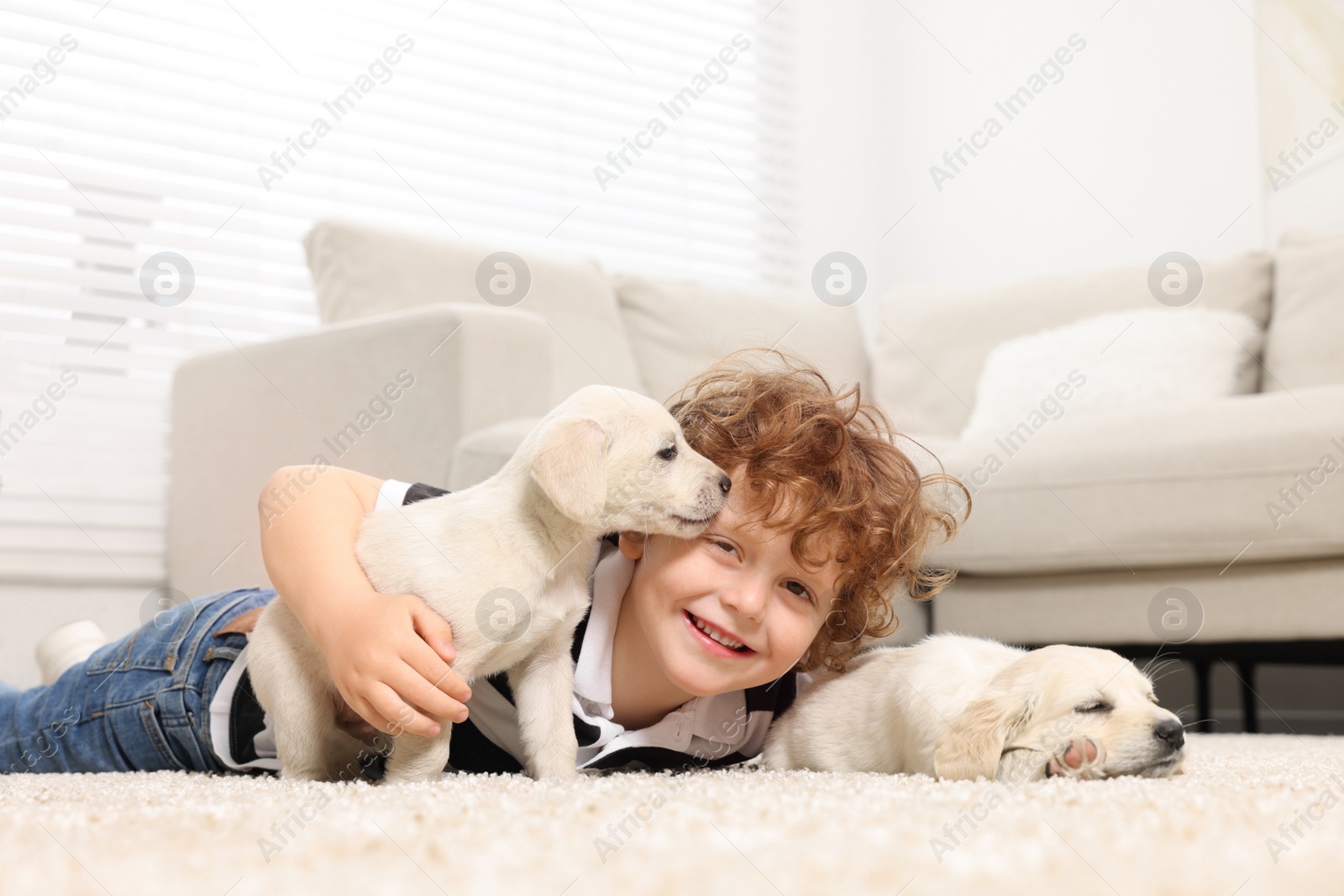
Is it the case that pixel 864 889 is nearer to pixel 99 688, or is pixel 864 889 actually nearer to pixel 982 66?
pixel 99 688

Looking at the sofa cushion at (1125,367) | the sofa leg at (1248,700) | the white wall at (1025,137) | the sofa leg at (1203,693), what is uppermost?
the white wall at (1025,137)

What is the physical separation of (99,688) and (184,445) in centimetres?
148

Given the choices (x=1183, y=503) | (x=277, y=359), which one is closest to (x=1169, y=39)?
(x=1183, y=503)

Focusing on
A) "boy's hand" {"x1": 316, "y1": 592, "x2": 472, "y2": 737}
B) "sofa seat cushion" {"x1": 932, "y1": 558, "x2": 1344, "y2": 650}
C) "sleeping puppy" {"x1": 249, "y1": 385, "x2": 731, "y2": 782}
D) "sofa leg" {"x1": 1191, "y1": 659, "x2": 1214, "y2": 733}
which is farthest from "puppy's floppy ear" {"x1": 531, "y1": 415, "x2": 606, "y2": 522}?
"sofa leg" {"x1": 1191, "y1": 659, "x2": 1214, "y2": 733}

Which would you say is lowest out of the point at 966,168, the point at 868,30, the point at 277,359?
the point at 277,359

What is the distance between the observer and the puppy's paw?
1114 millimetres

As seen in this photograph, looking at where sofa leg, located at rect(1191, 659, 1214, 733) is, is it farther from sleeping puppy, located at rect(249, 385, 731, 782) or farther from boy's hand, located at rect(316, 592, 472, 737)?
boy's hand, located at rect(316, 592, 472, 737)

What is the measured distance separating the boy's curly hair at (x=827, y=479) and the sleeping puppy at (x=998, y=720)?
0.12m

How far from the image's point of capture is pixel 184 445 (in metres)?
2.96

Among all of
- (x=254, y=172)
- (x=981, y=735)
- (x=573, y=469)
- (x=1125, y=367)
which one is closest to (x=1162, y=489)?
(x=1125, y=367)

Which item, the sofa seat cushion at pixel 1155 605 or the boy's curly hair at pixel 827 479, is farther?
the sofa seat cushion at pixel 1155 605

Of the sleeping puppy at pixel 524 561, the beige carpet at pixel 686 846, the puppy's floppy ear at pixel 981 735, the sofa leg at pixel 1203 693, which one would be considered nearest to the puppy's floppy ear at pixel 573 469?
the sleeping puppy at pixel 524 561

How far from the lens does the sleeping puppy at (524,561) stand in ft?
3.62

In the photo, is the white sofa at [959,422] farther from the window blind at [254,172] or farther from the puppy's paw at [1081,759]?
the puppy's paw at [1081,759]
